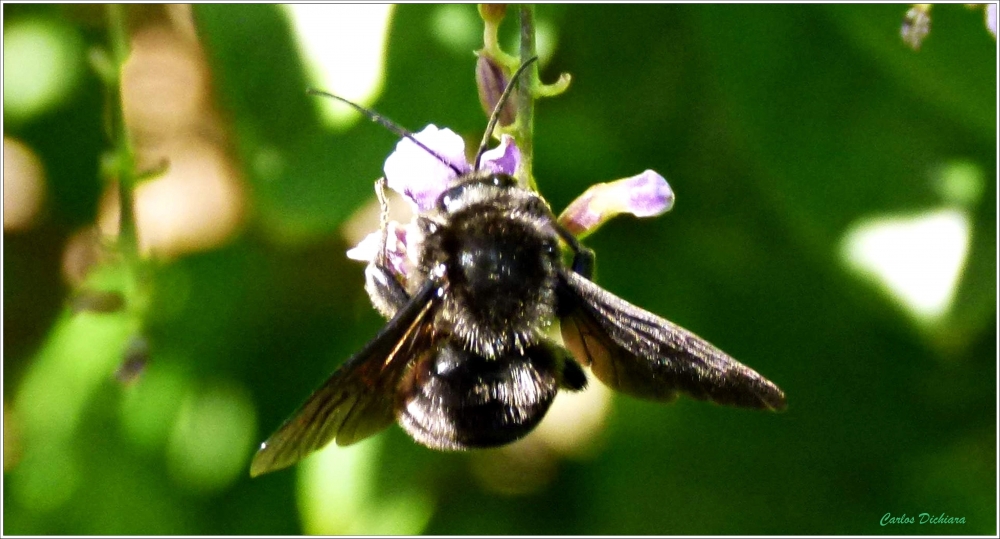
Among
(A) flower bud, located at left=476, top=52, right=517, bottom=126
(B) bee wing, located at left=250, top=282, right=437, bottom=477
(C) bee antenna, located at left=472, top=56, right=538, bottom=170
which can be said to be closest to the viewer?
(B) bee wing, located at left=250, top=282, right=437, bottom=477

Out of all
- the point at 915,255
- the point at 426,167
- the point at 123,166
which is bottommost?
the point at 123,166

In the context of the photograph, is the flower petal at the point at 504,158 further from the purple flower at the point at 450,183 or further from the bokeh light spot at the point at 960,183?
the bokeh light spot at the point at 960,183

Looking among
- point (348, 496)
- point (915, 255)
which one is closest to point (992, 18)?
point (915, 255)

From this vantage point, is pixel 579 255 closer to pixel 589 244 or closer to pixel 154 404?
pixel 589 244

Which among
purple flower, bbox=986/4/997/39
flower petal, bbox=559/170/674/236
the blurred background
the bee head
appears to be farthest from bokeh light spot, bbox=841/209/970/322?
the bee head

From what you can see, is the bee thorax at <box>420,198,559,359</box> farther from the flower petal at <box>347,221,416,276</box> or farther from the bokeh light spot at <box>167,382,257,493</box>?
the bokeh light spot at <box>167,382,257,493</box>

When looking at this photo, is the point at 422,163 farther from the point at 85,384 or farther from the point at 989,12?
the point at 85,384

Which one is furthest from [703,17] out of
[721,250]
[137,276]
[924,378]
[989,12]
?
[137,276]
